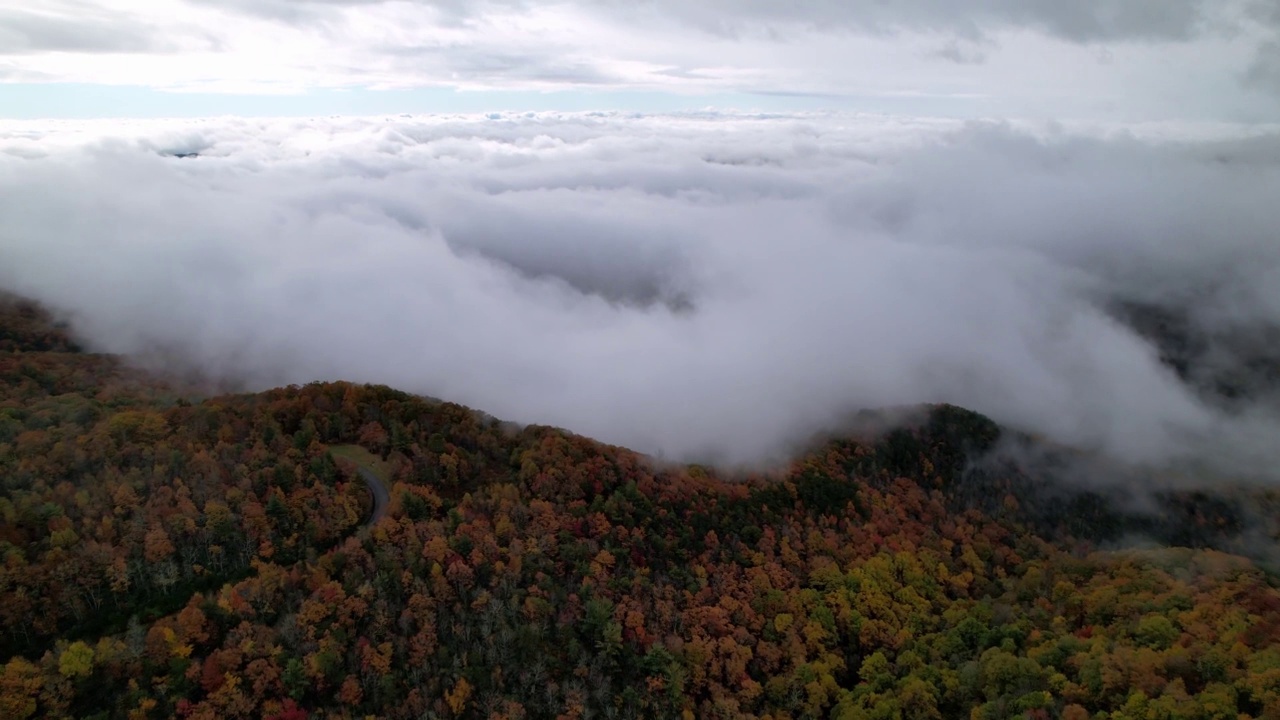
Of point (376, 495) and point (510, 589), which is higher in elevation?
point (376, 495)

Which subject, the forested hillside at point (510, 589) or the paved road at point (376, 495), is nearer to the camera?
the forested hillside at point (510, 589)

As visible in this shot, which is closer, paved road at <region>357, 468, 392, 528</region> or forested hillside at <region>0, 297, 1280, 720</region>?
forested hillside at <region>0, 297, 1280, 720</region>

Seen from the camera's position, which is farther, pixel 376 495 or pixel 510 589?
pixel 376 495

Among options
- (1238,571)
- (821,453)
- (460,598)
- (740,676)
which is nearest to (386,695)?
(460,598)

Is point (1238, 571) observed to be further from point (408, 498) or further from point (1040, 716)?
point (408, 498)
